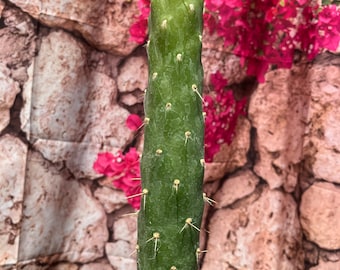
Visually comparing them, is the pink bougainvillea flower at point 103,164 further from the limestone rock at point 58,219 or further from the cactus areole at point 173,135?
the cactus areole at point 173,135

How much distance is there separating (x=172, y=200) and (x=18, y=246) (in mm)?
545

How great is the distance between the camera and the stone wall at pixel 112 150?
1245mm

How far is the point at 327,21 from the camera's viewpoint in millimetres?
1264

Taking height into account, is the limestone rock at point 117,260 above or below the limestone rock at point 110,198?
below

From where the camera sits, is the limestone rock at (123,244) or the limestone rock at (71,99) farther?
the limestone rock at (123,244)

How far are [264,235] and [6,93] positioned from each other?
736 mm

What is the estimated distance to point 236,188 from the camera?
139 centimetres

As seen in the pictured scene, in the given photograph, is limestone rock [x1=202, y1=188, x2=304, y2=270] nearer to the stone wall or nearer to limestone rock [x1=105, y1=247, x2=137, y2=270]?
the stone wall

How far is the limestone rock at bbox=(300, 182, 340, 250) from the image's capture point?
125 cm

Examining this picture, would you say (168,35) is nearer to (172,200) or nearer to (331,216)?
(172,200)

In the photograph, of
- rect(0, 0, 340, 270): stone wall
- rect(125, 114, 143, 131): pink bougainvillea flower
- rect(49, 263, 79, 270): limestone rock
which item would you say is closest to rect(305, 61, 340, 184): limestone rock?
rect(0, 0, 340, 270): stone wall

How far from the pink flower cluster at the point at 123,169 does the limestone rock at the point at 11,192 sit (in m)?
0.21

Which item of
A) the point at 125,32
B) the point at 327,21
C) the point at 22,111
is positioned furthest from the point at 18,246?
the point at 327,21

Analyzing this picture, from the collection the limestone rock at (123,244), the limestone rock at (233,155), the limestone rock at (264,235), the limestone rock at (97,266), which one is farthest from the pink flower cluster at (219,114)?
the limestone rock at (97,266)
